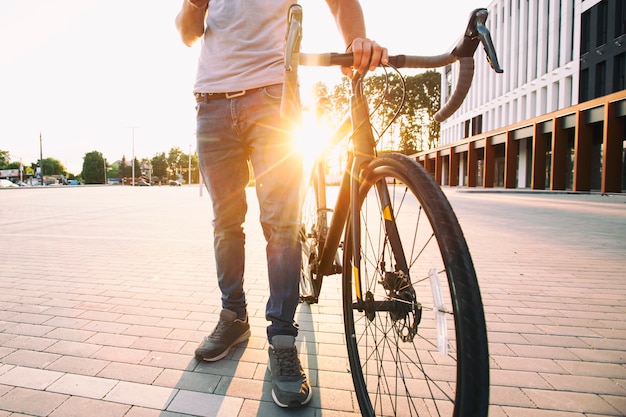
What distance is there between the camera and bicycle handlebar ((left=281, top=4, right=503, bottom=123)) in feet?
4.30

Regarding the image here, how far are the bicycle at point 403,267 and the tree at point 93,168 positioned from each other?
Result: 4831 inches

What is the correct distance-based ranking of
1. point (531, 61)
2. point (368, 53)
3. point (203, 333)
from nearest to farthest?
point (368, 53) < point (203, 333) < point (531, 61)

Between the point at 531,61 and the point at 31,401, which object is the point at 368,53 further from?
the point at 531,61

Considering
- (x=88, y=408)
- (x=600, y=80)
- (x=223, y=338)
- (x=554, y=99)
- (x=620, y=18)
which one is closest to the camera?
(x=88, y=408)

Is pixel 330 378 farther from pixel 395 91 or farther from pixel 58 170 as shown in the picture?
pixel 58 170

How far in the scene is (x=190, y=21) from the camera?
2.13 metres

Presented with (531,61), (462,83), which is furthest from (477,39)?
(531,61)

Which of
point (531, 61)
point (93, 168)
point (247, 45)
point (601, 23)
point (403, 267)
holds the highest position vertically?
point (531, 61)

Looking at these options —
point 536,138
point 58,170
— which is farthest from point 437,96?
point 58,170

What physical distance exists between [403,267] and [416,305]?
6.4 inches

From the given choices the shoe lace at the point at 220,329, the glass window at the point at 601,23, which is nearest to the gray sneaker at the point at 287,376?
the shoe lace at the point at 220,329

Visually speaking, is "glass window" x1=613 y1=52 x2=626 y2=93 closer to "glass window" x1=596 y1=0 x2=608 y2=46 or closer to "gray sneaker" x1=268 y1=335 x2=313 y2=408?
"glass window" x1=596 y1=0 x2=608 y2=46

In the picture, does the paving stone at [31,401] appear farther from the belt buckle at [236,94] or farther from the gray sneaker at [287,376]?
the belt buckle at [236,94]

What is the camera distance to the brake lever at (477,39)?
129 cm
